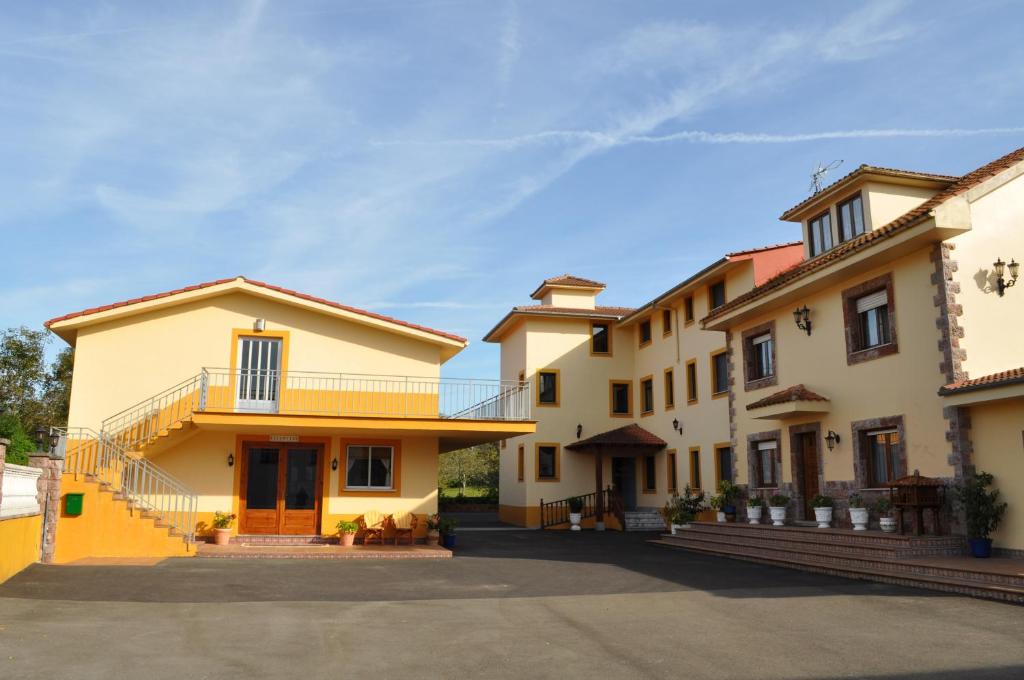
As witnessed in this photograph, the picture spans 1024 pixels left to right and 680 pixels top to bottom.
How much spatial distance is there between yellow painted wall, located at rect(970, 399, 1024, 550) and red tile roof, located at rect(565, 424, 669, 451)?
14384mm

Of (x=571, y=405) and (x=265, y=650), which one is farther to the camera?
(x=571, y=405)

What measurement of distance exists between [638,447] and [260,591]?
60.1 feet

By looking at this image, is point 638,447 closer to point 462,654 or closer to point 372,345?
point 372,345

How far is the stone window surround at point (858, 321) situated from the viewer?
48.9ft

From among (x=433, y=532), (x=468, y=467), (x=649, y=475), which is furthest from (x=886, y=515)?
(x=468, y=467)

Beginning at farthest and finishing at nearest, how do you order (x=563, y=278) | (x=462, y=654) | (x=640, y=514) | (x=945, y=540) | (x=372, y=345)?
(x=563, y=278)
(x=640, y=514)
(x=372, y=345)
(x=945, y=540)
(x=462, y=654)

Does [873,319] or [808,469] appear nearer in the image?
[873,319]

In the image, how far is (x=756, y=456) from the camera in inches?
766

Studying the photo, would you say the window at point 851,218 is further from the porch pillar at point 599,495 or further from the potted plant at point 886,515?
the porch pillar at point 599,495

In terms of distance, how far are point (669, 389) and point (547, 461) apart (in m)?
4.97

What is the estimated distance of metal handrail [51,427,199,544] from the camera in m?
15.6

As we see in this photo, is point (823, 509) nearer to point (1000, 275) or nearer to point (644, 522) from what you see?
point (1000, 275)

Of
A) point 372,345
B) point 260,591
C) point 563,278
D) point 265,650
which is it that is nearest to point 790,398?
point 372,345

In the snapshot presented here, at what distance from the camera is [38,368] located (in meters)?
32.1
